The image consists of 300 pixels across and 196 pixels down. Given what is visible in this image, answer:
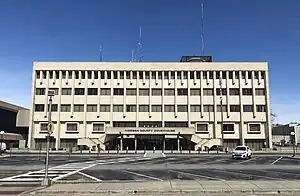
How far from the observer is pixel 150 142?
202ft

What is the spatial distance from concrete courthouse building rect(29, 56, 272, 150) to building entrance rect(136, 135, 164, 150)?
22cm

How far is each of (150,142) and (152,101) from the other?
877 cm

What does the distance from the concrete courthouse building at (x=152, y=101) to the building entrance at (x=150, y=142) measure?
0.22 meters

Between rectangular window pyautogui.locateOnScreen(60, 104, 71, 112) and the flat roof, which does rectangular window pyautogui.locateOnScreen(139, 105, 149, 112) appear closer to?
the flat roof

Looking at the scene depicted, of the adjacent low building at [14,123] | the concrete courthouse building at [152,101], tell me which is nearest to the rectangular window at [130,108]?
the concrete courthouse building at [152,101]

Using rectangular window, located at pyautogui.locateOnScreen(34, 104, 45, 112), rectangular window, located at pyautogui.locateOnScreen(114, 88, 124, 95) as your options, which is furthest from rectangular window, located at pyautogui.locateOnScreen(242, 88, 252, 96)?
rectangular window, located at pyautogui.locateOnScreen(34, 104, 45, 112)

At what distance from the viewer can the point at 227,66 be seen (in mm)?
65000

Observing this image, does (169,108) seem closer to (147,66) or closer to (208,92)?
(208,92)

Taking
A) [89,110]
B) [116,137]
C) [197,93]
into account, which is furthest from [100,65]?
[197,93]

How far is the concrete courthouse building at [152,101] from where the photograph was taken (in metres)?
63.0

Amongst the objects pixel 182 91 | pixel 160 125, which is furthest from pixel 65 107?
pixel 182 91

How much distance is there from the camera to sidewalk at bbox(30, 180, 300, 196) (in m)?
12.0

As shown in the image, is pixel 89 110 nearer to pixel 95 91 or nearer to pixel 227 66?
pixel 95 91

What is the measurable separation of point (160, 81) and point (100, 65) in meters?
13.6
